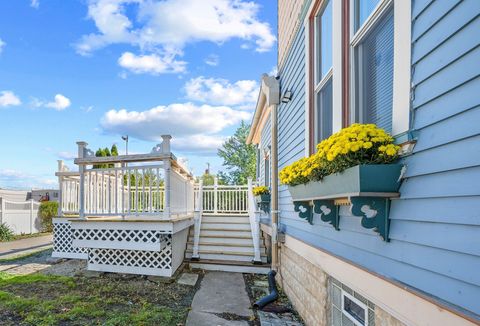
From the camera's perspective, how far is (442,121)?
1.45m

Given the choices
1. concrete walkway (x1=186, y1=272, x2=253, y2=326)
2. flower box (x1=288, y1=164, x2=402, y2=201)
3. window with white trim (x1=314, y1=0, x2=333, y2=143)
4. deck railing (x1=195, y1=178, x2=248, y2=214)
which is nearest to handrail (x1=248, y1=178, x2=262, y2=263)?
concrete walkway (x1=186, y1=272, x2=253, y2=326)

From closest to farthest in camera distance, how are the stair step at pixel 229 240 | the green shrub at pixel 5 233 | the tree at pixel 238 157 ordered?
the stair step at pixel 229 240
the green shrub at pixel 5 233
the tree at pixel 238 157

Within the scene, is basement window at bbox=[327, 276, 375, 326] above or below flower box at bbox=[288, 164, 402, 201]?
below

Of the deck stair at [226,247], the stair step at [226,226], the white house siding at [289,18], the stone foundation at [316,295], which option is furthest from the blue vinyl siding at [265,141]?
the stone foundation at [316,295]

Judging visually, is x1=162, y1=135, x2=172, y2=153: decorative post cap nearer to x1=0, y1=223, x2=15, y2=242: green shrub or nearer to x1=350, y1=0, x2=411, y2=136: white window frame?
x1=350, y1=0, x2=411, y2=136: white window frame

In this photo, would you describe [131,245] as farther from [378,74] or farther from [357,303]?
[378,74]

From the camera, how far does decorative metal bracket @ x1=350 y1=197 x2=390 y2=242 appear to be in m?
1.84

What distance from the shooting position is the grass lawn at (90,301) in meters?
3.90

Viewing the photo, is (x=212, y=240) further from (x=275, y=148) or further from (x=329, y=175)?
(x=329, y=175)

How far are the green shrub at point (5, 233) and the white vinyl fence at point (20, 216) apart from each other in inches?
9.1

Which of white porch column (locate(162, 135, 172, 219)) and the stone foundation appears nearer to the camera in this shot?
the stone foundation

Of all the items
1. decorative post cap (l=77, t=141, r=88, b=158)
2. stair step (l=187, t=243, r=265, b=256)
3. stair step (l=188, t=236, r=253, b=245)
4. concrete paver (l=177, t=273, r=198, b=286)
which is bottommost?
concrete paver (l=177, t=273, r=198, b=286)

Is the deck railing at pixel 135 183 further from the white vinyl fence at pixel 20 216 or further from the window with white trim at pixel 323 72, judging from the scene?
the white vinyl fence at pixel 20 216

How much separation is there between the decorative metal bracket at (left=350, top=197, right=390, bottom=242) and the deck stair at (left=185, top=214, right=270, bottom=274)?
488cm
